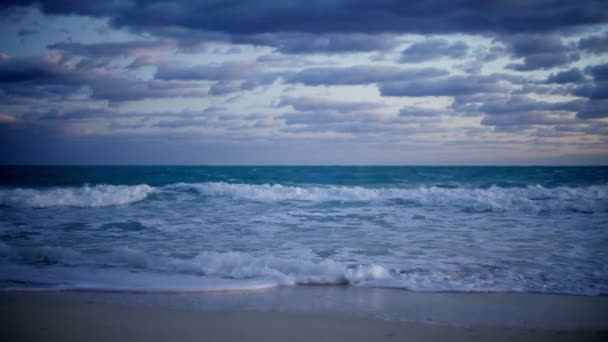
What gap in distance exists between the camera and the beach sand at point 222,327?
4.25 m

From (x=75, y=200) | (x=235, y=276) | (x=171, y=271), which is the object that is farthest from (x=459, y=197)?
(x=75, y=200)

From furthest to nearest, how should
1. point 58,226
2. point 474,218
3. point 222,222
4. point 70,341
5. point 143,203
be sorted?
point 143,203 → point 474,218 → point 222,222 → point 58,226 → point 70,341

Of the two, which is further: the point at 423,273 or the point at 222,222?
the point at 222,222

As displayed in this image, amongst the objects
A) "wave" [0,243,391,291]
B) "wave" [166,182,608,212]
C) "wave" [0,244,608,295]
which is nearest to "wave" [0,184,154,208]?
"wave" [166,182,608,212]

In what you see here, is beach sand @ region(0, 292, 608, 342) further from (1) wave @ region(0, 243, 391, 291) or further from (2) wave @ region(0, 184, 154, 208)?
(2) wave @ region(0, 184, 154, 208)

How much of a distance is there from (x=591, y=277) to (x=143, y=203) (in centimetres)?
1627

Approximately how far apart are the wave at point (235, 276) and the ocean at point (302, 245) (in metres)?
0.02

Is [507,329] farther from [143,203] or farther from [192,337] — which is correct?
[143,203]

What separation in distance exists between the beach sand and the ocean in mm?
930

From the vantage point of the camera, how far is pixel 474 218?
45.1 feet

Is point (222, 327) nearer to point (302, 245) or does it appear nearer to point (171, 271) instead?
point (171, 271)

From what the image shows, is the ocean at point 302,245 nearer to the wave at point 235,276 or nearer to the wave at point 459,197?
the wave at point 235,276

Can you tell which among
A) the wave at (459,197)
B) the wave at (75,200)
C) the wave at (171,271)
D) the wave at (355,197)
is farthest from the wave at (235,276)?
the wave at (75,200)

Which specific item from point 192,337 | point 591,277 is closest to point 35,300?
point 192,337
